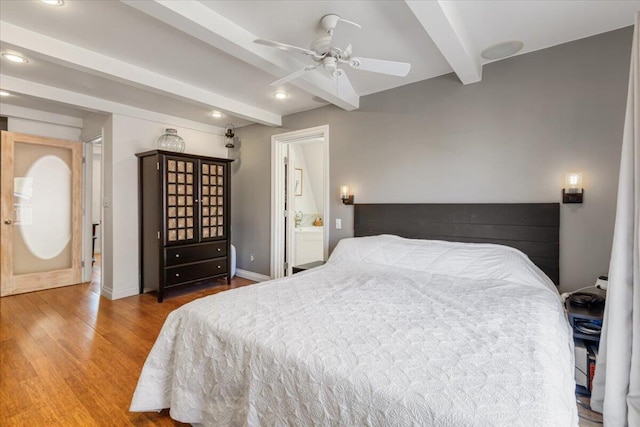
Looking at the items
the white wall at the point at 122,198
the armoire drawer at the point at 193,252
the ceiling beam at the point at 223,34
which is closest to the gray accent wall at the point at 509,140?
the ceiling beam at the point at 223,34

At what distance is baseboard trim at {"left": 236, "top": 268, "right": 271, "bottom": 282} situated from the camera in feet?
15.5

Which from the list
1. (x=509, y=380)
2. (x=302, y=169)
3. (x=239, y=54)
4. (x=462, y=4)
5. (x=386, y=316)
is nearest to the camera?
(x=509, y=380)

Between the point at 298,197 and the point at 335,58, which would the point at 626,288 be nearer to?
the point at 335,58

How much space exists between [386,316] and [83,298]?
416 cm

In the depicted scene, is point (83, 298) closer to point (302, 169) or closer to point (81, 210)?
point (81, 210)

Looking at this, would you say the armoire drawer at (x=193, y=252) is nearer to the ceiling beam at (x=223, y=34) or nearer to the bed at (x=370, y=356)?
the bed at (x=370, y=356)

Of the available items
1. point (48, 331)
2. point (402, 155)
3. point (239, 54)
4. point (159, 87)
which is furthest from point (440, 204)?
point (48, 331)

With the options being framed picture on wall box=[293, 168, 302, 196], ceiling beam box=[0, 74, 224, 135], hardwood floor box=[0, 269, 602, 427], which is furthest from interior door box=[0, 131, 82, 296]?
framed picture on wall box=[293, 168, 302, 196]

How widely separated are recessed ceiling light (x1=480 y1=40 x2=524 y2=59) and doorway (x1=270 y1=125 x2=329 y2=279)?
1.86 meters

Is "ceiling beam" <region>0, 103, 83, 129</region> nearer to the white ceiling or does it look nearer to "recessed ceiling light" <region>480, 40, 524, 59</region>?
the white ceiling

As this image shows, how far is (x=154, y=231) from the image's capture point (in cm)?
394

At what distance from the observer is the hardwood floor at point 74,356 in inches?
72.6

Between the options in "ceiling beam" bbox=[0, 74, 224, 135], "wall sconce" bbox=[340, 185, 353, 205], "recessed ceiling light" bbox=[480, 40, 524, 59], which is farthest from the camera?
"wall sconce" bbox=[340, 185, 353, 205]

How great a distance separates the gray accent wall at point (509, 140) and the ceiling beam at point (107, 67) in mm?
1387
